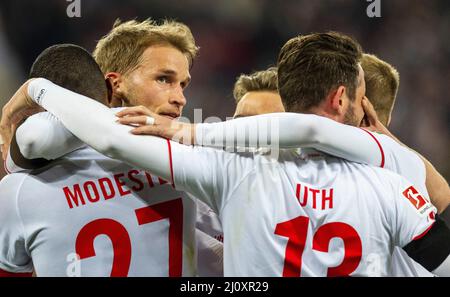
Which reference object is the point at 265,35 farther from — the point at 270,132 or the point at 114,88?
the point at 270,132

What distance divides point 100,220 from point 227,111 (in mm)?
2041

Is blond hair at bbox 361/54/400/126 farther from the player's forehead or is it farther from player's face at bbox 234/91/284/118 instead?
the player's forehead

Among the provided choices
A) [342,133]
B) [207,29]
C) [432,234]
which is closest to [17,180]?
[342,133]

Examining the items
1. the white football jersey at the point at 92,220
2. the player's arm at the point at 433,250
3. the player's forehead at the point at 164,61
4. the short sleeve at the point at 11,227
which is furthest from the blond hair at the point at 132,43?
the player's arm at the point at 433,250

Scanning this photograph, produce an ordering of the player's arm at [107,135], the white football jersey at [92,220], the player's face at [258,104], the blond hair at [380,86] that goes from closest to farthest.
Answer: the player's arm at [107,135] < the white football jersey at [92,220] < the blond hair at [380,86] < the player's face at [258,104]

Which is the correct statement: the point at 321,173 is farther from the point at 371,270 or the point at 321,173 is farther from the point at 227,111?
the point at 227,111

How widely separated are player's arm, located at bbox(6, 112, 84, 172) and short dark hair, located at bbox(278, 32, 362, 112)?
26.2 inches

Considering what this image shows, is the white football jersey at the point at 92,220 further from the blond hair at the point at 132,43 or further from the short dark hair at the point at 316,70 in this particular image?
the blond hair at the point at 132,43

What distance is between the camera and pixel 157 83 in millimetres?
2176

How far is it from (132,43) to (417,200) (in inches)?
49.3

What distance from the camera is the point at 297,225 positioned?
1.58 metres

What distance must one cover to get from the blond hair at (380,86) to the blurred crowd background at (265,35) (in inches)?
44.0

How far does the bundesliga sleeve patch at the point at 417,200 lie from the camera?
5.25ft

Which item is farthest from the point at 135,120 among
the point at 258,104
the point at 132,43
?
the point at 258,104
